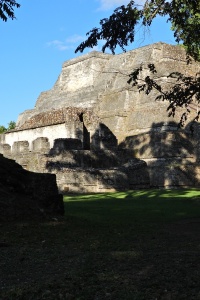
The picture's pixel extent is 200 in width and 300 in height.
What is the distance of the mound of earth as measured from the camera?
8407mm

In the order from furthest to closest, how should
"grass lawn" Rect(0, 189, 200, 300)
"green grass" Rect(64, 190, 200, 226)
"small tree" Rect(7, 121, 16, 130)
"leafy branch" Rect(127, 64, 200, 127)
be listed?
1. "small tree" Rect(7, 121, 16, 130)
2. "green grass" Rect(64, 190, 200, 226)
3. "leafy branch" Rect(127, 64, 200, 127)
4. "grass lawn" Rect(0, 189, 200, 300)

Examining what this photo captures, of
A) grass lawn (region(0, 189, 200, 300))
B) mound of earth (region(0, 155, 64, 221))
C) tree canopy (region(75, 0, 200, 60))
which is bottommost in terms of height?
grass lawn (region(0, 189, 200, 300))

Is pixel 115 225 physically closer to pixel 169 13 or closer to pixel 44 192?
pixel 44 192

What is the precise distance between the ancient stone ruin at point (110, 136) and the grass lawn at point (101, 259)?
11275 millimetres

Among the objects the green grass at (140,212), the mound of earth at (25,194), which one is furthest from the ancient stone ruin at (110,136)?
the mound of earth at (25,194)

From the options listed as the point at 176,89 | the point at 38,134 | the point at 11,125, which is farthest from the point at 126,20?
the point at 11,125

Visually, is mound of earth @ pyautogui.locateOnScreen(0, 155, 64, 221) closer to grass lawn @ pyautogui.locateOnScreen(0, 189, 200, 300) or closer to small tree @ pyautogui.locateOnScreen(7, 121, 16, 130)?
grass lawn @ pyautogui.locateOnScreen(0, 189, 200, 300)

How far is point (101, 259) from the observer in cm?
554

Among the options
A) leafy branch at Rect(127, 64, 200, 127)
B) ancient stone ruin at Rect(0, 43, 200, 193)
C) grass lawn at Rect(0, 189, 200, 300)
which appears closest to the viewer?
grass lawn at Rect(0, 189, 200, 300)

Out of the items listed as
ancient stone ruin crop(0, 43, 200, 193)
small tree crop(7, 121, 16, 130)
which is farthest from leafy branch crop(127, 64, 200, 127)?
small tree crop(7, 121, 16, 130)

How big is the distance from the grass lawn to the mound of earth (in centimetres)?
39

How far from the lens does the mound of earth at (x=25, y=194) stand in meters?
8.41

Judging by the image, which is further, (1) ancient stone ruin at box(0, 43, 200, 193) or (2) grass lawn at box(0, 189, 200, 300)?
(1) ancient stone ruin at box(0, 43, 200, 193)

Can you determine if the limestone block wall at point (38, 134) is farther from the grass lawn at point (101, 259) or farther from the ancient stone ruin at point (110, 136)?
the grass lawn at point (101, 259)
